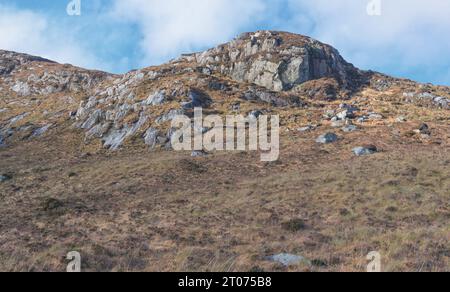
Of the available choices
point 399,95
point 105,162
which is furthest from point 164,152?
point 399,95

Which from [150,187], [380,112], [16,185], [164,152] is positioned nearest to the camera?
[150,187]

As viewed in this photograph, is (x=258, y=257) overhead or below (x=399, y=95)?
below

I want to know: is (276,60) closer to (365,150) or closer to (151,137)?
(151,137)

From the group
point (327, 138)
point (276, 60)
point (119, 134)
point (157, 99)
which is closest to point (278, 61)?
point (276, 60)

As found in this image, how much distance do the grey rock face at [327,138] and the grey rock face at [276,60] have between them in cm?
2618

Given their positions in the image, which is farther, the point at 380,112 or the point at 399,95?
the point at 399,95

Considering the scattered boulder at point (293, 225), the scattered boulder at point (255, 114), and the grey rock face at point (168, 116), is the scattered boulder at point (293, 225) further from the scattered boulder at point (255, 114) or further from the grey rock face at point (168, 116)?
the grey rock face at point (168, 116)

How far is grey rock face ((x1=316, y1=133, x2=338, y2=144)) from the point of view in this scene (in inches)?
1686

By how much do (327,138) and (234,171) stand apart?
1382 centimetres

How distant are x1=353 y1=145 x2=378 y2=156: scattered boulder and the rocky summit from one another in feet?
0.56

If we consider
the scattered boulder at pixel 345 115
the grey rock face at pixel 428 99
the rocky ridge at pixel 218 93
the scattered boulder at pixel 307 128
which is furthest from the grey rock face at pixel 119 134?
the grey rock face at pixel 428 99

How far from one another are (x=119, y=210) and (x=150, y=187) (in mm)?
6121

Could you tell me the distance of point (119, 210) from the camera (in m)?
23.9
